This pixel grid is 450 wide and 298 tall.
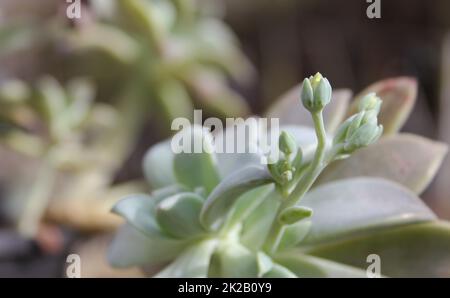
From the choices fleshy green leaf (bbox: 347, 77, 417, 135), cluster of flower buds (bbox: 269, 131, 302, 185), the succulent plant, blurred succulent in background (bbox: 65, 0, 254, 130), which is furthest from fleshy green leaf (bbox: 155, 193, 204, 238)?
blurred succulent in background (bbox: 65, 0, 254, 130)

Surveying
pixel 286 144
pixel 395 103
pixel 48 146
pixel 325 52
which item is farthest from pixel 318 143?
pixel 325 52

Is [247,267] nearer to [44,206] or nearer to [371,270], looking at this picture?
[371,270]

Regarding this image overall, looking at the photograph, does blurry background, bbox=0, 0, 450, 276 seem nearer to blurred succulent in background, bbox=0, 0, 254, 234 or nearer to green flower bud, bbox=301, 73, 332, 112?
blurred succulent in background, bbox=0, 0, 254, 234

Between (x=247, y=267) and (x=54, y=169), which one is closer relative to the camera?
(x=247, y=267)

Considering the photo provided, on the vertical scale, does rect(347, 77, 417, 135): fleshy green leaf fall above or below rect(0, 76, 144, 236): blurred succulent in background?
below

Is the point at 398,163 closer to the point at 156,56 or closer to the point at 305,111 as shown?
the point at 305,111

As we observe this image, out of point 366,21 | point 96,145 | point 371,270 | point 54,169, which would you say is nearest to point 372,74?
point 366,21
